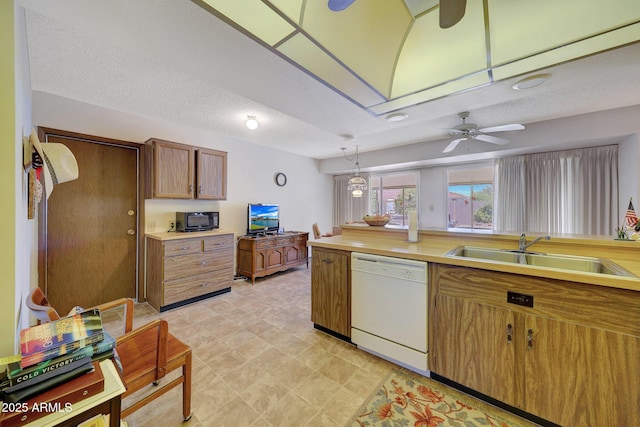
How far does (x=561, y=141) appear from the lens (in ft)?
11.0

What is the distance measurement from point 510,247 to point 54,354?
284 cm

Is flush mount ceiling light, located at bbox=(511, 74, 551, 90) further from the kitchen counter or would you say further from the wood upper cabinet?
the wood upper cabinet

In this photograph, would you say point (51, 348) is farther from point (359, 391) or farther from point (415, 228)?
point (415, 228)

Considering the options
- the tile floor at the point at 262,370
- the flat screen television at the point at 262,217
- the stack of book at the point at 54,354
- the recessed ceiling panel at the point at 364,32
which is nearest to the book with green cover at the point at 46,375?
the stack of book at the point at 54,354

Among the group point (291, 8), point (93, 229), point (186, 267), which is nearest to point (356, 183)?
point (186, 267)

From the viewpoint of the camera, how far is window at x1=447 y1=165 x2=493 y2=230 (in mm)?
4762

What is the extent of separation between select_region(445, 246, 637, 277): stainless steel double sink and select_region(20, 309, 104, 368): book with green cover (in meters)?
2.12

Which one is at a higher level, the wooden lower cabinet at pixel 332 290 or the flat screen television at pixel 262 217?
the flat screen television at pixel 262 217

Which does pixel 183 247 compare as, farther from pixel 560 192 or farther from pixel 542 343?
pixel 560 192

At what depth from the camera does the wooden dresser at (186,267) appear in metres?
2.97

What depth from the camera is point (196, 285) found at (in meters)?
3.25

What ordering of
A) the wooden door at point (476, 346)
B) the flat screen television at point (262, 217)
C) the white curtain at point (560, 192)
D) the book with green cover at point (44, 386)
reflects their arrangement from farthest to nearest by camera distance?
the flat screen television at point (262, 217), the white curtain at point (560, 192), the wooden door at point (476, 346), the book with green cover at point (44, 386)

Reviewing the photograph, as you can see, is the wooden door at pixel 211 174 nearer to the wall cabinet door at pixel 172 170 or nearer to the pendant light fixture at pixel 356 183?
the wall cabinet door at pixel 172 170

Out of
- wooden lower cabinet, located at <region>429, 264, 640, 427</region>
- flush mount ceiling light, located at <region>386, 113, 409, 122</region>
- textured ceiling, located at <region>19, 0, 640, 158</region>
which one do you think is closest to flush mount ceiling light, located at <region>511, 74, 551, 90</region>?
textured ceiling, located at <region>19, 0, 640, 158</region>
